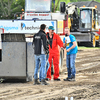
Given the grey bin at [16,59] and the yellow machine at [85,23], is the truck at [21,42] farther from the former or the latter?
the yellow machine at [85,23]

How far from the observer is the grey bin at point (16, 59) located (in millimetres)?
11055

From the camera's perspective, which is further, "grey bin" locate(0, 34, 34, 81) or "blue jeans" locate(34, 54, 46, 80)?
"grey bin" locate(0, 34, 34, 81)

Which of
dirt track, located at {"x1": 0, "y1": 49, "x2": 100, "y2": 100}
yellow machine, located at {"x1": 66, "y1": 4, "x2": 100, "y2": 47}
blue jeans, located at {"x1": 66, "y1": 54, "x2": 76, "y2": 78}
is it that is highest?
yellow machine, located at {"x1": 66, "y1": 4, "x2": 100, "y2": 47}

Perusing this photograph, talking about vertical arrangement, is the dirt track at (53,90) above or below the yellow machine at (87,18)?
below

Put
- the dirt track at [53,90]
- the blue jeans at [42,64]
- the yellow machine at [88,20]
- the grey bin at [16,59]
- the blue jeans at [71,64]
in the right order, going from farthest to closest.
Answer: the yellow machine at [88,20]
the blue jeans at [71,64]
the grey bin at [16,59]
the blue jeans at [42,64]
the dirt track at [53,90]

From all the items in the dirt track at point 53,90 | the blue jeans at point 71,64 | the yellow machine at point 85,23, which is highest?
the yellow machine at point 85,23

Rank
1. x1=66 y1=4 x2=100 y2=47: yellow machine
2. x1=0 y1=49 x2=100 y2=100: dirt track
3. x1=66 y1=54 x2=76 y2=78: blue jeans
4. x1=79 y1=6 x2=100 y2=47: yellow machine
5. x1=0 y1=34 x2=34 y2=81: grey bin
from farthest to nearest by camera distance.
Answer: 1. x1=79 y1=6 x2=100 y2=47: yellow machine
2. x1=66 y1=4 x2=100 y2=47: yellow machine
3. x1=66 y1=54 x2=76 y2=78: blue jeans
4. x1=0 y1=34 x2=34 y2=81: grey bin
5. x1=0 y1=49 x2=100 y2=100: dirt track

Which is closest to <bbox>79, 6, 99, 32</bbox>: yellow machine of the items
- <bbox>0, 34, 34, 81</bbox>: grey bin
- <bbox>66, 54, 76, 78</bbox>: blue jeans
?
<bbox>66, 54, 76, 78</bbox>: blue jeans

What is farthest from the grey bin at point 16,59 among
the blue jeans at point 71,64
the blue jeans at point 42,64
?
the blue jeans at point 71,64

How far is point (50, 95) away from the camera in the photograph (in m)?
8.95

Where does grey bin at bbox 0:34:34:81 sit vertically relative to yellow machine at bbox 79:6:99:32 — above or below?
below

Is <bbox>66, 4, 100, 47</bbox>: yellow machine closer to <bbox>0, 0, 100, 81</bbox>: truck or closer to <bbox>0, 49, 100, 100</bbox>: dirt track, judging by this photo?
<bbox>0, 0, 100, 81</bbox>: truck

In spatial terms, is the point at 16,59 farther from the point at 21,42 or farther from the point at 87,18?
the point at 87,18

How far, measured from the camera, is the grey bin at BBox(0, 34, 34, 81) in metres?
11.1
